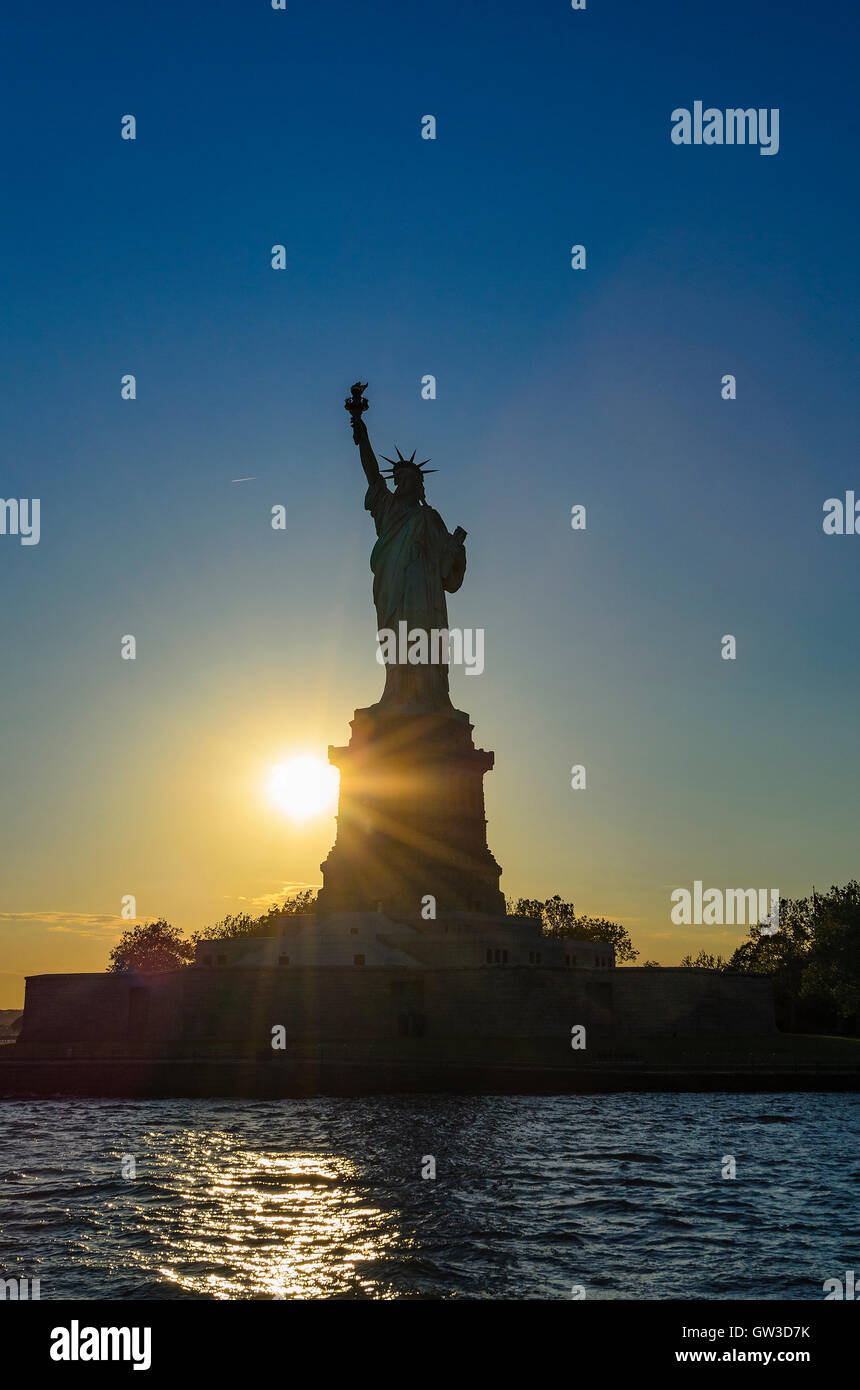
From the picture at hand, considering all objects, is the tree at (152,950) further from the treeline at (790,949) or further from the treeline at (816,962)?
the treeline at (816,962)

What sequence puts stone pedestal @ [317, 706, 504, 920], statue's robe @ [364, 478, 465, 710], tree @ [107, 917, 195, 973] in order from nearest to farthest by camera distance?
stone pedestal @ [317, 706, 504, 920], statue's robe @ [364, 478, 465, 710], tree @ [107, 917, 195, 973]

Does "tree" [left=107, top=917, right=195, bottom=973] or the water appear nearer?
the water

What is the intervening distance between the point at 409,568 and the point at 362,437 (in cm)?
882

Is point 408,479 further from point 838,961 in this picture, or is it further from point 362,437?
point 838,961

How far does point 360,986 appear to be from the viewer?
52.8 m

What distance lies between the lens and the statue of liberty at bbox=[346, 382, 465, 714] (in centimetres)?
6656

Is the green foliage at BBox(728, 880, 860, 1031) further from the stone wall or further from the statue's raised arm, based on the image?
the statue's raised arm

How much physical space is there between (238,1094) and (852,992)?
42847mm

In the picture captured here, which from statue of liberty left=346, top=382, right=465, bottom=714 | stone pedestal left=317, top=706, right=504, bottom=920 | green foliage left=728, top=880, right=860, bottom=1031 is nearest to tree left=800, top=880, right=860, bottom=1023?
green foliage left=728, top=880, right=860, bottom=1031

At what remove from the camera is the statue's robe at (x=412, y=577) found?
66.5m

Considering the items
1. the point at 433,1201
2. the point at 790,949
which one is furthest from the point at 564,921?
the point at 433,1201

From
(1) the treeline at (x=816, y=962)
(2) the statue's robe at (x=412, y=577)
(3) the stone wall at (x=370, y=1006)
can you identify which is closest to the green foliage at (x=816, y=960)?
(1) the treeline at (x=816, y=962)

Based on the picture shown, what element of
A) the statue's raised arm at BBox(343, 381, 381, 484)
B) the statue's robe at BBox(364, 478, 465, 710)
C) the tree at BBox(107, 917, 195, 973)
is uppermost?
the statue's raised arm at BBox(343, 381, 381, 484)

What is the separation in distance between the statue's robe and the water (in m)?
30.6
